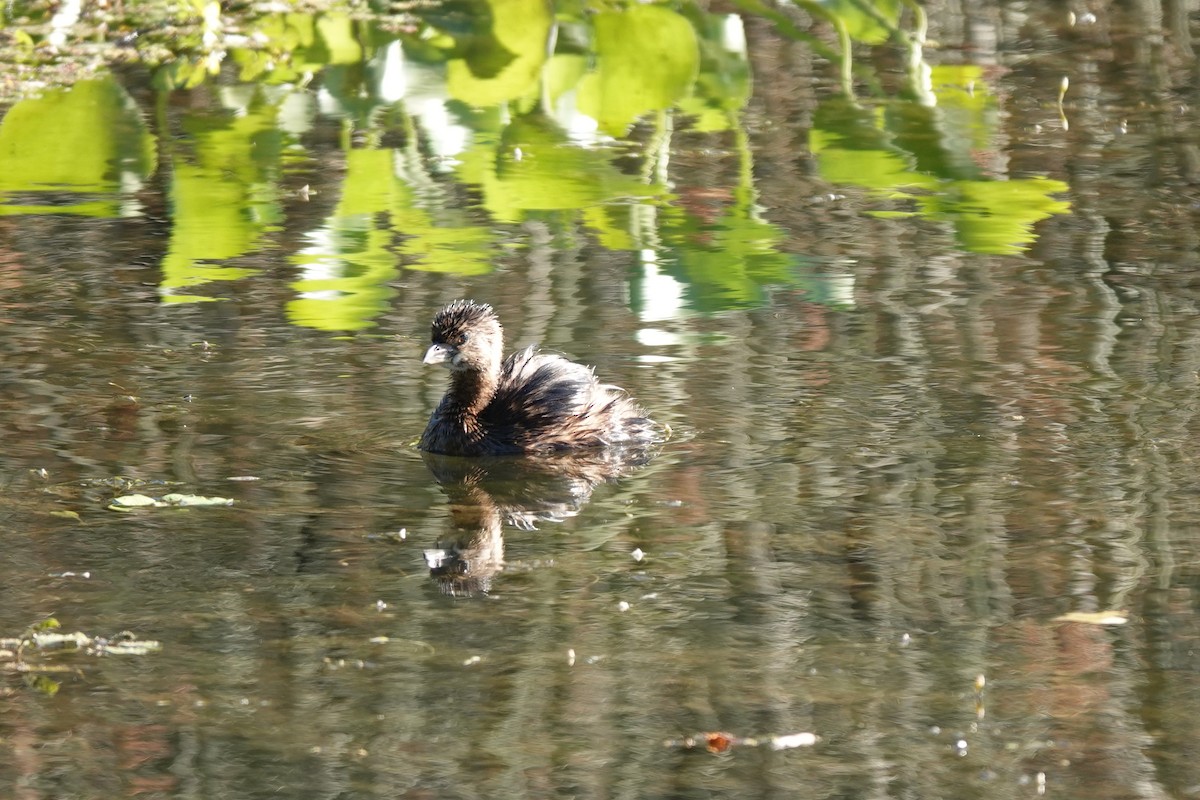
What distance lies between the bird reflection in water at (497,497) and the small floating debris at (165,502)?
0.65m

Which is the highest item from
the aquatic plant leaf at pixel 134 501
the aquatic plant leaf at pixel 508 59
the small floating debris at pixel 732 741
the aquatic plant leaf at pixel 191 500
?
the aquatic plant leaf at pixel 508 59

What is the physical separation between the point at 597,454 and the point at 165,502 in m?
1.34

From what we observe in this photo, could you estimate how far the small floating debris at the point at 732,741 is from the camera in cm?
407

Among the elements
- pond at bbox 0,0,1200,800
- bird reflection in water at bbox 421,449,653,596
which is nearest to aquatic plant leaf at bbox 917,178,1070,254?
pond at bbox 0,0,1200,800

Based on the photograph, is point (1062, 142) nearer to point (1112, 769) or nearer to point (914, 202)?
point (914, 202)

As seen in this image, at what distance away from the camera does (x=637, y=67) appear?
1039 centimetres

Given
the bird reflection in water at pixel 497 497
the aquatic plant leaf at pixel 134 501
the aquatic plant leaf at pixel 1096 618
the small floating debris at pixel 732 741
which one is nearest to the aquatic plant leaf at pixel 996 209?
the bird reflection in water at pixel 497 497

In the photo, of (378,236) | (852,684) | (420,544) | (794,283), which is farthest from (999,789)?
(378,236)

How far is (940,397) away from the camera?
6.48 metres

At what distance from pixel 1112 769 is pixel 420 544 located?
80.2 inches

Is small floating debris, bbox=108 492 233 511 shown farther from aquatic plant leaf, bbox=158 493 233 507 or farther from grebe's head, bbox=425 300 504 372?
grebe's head, bbox=425 300 504 372

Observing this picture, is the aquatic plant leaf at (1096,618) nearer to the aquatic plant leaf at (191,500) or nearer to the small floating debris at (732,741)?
the small floating debris at (732,741)

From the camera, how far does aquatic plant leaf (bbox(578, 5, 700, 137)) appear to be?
10.2m

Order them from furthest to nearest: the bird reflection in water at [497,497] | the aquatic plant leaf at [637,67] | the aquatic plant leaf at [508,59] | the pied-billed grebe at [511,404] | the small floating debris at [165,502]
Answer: the aquatic plant leaf at [508,59] < the aquatic plant leaf at [637,67] < the pied-billed grebe at [511,404] < the small floating debris at [165,502] < the bird reflection in water at [497,497]
